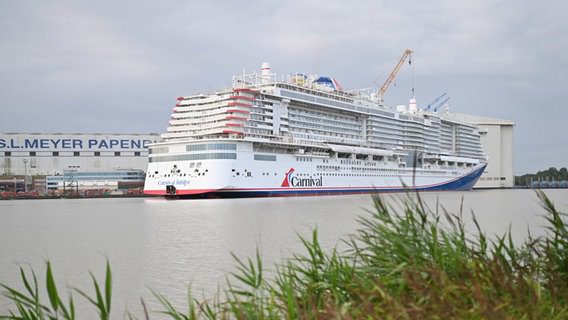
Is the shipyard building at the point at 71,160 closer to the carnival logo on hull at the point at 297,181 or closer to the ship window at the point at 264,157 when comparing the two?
the carnival logo on hull at the point at 297,181

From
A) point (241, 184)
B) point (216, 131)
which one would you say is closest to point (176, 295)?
point (241, 184)

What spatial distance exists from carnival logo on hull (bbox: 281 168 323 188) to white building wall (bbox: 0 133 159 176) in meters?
41.6

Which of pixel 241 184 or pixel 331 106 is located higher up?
pixel 331 106

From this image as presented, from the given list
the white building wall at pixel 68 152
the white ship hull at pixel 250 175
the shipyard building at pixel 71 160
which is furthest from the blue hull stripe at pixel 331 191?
the white building wall at pixel 68 152

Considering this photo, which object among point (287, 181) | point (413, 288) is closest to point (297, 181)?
point (287, 181)

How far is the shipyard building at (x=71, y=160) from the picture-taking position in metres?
82.4

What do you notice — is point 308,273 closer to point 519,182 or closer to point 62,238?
point 62,238

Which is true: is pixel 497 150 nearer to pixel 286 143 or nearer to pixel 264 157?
pixel 286 143

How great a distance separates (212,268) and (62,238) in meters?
8.44

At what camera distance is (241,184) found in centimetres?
4428

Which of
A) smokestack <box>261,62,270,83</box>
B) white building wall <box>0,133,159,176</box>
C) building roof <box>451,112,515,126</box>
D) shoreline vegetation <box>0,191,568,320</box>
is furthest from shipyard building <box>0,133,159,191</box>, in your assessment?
shoreline vegetation <box>0,191,568,320</box>

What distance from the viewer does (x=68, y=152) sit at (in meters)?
85.9

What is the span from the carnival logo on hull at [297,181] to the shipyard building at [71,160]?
38945 mm

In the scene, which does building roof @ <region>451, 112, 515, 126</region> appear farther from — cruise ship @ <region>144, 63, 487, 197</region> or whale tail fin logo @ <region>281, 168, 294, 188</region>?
whale tail fin logo @ <region>281, 168, 294, 188</region>
